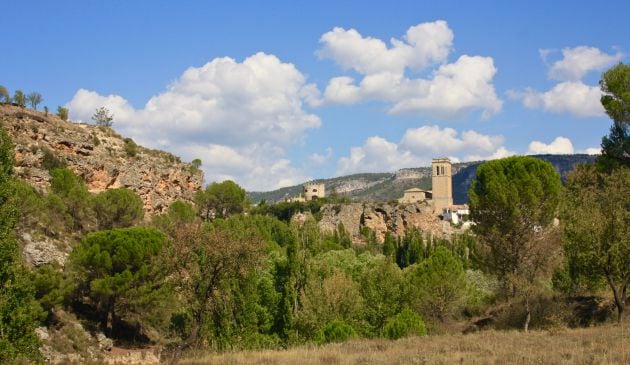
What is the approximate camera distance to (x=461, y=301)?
31500mm

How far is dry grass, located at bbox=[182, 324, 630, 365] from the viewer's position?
45.6ft

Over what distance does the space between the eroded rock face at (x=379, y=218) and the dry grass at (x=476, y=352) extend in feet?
261

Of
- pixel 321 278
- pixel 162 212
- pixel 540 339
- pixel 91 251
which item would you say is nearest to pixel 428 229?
pixel 162 212

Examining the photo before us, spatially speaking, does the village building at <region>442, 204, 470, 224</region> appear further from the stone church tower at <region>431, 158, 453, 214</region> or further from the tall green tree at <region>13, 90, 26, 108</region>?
the tall green tree at <region>13, 90, 26, 108</region>

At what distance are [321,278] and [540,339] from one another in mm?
18718

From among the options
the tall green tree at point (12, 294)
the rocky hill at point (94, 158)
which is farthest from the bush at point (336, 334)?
the rocky hill at point (94, 158)

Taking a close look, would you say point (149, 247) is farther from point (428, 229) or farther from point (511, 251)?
point (428, 229)

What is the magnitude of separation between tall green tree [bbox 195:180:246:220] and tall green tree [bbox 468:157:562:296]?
4149cm

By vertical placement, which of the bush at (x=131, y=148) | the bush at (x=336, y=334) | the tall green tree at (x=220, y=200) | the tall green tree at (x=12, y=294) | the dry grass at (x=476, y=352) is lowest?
the bush at (x=336, y=334)

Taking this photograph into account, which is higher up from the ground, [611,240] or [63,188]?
[63,188]

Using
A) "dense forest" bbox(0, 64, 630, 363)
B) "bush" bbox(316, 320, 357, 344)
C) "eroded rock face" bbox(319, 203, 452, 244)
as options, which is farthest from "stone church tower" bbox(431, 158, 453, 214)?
"bush" bbox(316, 320, 357, 344)

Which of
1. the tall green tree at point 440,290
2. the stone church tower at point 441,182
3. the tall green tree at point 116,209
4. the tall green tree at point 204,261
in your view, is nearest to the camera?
the tall green tree at point 204,261

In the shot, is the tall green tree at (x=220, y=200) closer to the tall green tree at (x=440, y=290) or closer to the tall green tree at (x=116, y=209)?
the tall green tree at (x=116, y=209)

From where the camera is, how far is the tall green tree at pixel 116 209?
4306 cm
